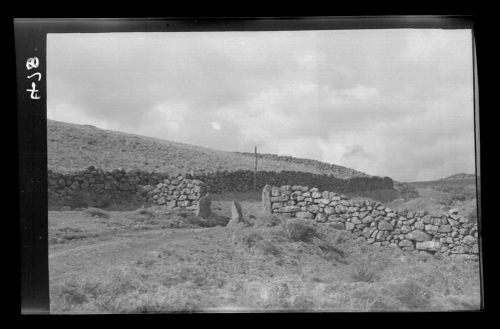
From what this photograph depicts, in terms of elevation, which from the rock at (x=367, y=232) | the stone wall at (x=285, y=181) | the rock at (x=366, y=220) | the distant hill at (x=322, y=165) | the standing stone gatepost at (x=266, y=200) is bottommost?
the rock at (x=367, y=232)

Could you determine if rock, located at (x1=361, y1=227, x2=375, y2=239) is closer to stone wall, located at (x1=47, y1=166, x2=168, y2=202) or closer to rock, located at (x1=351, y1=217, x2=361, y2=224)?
rock, located at (x1=351, y1=217, x2=361, y2=224)

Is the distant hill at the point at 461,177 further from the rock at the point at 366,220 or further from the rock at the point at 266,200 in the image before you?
the rock at the point at 266,200

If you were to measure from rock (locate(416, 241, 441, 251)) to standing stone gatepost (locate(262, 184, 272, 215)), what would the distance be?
1.89 m

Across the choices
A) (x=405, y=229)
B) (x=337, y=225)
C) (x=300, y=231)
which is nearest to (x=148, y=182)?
(x=300, y=231)

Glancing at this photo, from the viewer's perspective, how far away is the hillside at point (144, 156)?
240 inches

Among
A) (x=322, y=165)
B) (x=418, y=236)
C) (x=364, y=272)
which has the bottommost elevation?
(x=364, y=272)

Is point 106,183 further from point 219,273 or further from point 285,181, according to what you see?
point 285,181

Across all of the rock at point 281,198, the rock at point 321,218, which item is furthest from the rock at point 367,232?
the rock at point 281,198

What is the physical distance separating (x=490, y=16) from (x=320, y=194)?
113 inches

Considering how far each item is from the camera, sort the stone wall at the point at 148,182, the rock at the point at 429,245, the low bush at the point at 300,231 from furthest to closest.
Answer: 1. the low bush at the point at 300,231
2. the rock at the point at 429,245
3. the stone wall at the point at 148,182

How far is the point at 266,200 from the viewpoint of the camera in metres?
6.33

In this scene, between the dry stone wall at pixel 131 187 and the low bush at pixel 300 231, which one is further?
the low bush at pixel 300 231

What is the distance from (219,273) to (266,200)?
107 cm

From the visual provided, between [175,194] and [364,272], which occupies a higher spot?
[175,194]
